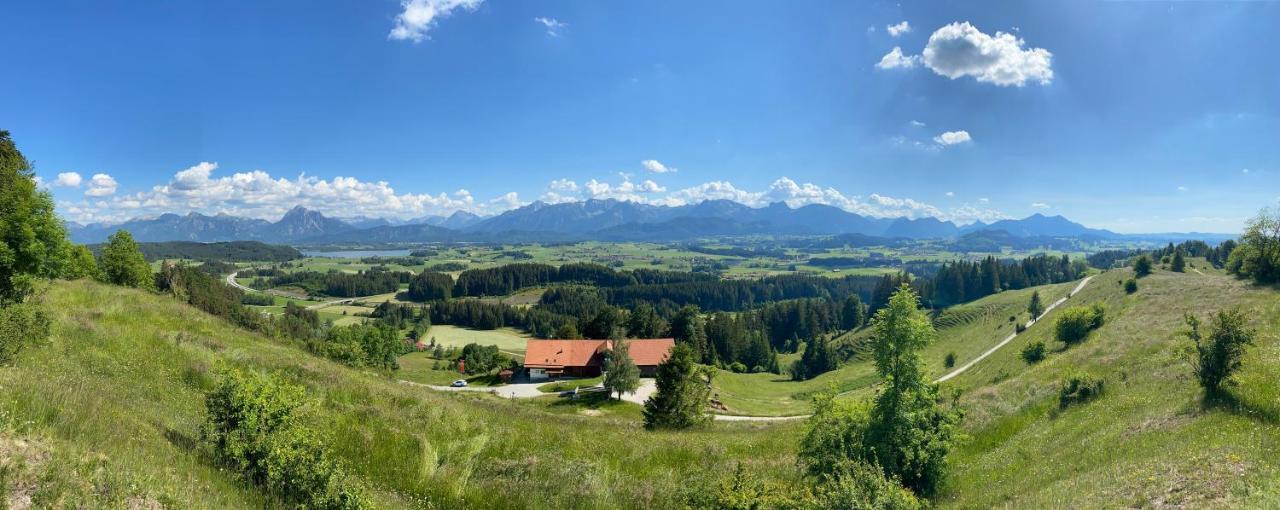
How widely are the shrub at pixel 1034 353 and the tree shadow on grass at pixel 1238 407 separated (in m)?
36.1

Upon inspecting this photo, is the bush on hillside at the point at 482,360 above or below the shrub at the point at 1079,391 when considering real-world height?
below

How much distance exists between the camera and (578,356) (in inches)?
3056

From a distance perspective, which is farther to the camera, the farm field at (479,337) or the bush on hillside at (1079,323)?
the farm field at (479,337)

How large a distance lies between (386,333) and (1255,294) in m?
108

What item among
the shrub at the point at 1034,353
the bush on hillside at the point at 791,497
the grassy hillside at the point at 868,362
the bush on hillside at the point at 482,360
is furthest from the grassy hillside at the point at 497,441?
the bush on hillside at the point at 482,360

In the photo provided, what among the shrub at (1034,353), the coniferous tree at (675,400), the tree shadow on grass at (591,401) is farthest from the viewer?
the tree shadow on grass at (591,401)

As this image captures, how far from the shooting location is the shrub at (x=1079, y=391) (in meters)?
25.7

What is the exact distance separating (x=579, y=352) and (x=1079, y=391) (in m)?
61.6

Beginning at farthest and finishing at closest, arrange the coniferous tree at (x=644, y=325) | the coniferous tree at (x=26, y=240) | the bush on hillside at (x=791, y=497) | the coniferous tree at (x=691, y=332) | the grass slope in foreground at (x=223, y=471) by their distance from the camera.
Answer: the coniferous tree at (x=691, y=332) < the coniferous tree at (x=644, y=325) < the coniferous tree at (x=26, y=240) < the bush on hillside at (x=791, y=497) < the grass slope in foreground at (x=223, y=471)

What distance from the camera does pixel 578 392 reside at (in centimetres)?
5969

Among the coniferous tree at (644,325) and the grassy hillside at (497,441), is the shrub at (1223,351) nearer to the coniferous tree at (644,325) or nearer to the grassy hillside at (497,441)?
the grassy hillside at (497,441)

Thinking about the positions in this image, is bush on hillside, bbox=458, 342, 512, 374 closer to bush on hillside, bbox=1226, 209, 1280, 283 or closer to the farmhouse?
the farmhouse

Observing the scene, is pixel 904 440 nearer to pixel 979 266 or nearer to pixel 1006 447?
pixel 1006 447

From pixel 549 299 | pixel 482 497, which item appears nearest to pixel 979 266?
pixel 549 299
